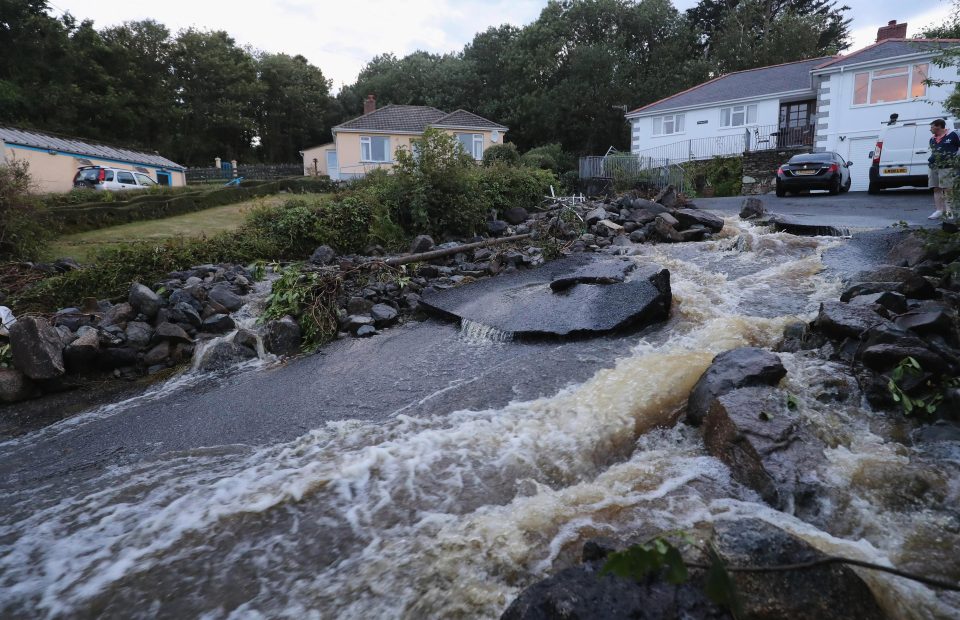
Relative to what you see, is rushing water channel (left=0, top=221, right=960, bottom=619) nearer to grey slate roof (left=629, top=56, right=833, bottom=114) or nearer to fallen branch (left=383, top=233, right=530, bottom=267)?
fallen branch (left=383, top=233, right=530, bottom=267)

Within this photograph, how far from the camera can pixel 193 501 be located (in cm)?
397

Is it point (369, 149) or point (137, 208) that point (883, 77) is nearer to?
point (369, 149)

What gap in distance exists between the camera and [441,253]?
36.5 ft

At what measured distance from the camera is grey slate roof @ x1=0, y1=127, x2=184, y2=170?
1026 inches

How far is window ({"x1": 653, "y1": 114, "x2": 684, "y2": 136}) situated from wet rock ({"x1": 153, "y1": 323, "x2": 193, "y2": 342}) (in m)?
32.5

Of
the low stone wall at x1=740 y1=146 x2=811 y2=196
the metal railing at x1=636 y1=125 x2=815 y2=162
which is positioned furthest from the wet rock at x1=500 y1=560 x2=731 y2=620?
the metal railing at x1=636 y1=125 x2=815 y2=162

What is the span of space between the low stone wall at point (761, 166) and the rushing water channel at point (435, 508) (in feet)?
75.8

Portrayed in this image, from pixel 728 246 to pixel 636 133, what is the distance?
27829 millimetres

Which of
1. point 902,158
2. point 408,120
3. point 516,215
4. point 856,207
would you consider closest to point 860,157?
point 902,158

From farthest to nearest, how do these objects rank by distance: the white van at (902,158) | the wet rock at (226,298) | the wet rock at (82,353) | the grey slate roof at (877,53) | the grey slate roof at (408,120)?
the grey slate roof at (408,120), the grey slate roof at (877,53), the white van at (902,158), the wet rock at (226,298), the wet rock at (82,353)

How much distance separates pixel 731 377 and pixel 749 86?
33154mm

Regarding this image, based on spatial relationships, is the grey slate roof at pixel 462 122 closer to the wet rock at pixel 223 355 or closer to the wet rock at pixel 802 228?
the wet rock at pixel 802 228

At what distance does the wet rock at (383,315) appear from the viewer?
842 centimetres

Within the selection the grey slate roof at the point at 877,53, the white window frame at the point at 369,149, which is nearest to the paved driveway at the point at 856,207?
the grey slate roof at the point at 877,53
